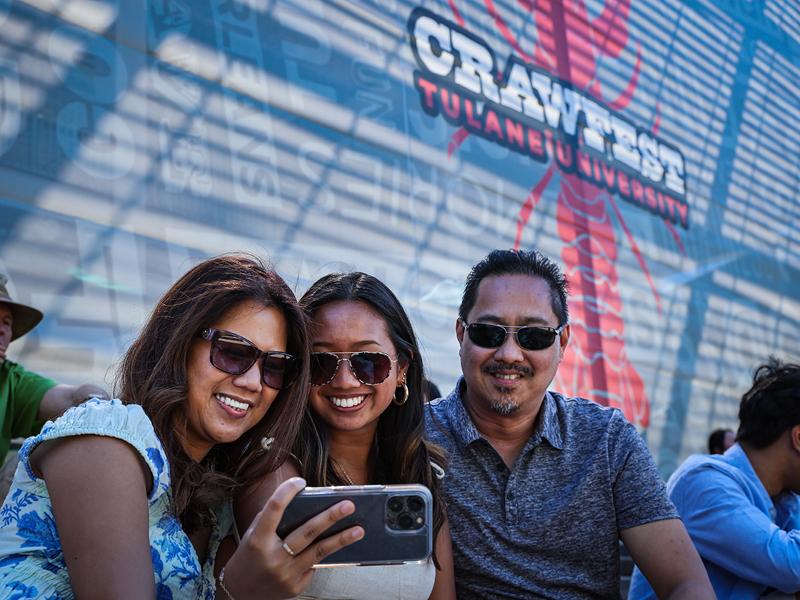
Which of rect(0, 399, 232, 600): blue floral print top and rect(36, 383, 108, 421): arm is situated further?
rect(36, 383, 108, 421): arm

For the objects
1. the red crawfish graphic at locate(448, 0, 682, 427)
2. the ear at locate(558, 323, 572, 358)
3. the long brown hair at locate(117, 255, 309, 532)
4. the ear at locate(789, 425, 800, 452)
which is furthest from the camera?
the red crawfish graphic at locate(448, 0, 682, 427)

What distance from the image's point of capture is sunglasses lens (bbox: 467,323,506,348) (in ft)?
8.47

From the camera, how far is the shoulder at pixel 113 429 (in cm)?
151

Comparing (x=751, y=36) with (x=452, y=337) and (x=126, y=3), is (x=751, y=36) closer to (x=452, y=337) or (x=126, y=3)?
(x=452, y=337)

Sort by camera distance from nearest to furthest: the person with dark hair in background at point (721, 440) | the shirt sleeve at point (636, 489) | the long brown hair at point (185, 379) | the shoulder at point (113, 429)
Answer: the shoulder at point (113, 429)
the long brown hair at point (185, 379)
the shirt sleeve at point (636, 489)
the person with dark hair in background at point (721, 440)

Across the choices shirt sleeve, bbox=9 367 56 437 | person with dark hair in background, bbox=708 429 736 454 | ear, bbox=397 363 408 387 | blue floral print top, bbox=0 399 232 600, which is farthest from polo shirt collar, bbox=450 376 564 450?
person with dark hair in background, bbox=708 429 736 454

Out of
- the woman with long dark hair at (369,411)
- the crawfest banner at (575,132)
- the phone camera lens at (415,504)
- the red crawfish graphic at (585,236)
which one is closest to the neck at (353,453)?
the woman with long dark hair at (369,411)

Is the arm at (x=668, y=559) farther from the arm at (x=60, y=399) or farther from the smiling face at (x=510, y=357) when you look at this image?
the arm at (x=60, y=399)

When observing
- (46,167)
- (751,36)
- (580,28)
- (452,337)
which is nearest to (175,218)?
(46,167)

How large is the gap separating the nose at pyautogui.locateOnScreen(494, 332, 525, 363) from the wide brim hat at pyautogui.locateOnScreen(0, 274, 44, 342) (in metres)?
2.04

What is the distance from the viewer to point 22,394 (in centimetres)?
338

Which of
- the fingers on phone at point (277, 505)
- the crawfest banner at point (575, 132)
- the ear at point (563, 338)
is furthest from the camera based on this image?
the crawfest banner at point (575, 132)

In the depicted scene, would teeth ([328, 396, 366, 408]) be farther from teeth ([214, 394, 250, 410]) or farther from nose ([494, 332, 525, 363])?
nose ([494, 332, 525, 363])

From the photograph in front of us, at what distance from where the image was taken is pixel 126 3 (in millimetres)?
4246
